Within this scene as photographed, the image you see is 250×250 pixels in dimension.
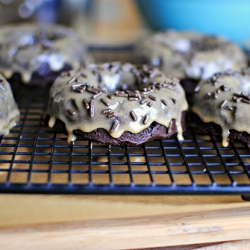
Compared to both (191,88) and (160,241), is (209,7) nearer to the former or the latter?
(191,88)

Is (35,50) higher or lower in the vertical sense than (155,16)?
higher

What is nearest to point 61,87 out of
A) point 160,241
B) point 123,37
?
point 160,241

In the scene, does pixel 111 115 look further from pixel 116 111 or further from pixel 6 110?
pixel 6 110

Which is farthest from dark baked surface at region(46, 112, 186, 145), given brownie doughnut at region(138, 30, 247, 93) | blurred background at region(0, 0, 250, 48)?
blurred background at region(0, 0, 250, 48)

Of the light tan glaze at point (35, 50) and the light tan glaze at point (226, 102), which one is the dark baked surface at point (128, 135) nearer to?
the light tan glaze at point (226, 102)

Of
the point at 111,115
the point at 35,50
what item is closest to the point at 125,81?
the point at 111,115

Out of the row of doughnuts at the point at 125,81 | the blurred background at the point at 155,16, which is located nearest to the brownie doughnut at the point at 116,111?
the row of doughnuts at the point at 125,81
